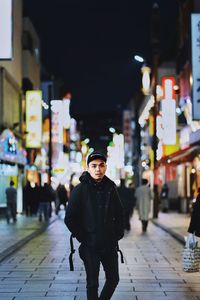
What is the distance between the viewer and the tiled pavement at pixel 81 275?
10.2m

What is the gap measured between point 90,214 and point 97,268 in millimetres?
612

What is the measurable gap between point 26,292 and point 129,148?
280 feet

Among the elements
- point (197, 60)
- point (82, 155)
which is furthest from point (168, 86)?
point (82, 155)

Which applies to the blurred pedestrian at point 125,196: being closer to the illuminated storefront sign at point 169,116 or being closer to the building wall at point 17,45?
the illuminated storefront sign at point 169,116

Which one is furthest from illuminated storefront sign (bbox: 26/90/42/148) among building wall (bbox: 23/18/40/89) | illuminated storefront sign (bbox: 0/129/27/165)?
illuminated storefront sign (bbox: 0/129/27/165)

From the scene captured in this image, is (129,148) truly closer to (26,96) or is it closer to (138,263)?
(26,96)

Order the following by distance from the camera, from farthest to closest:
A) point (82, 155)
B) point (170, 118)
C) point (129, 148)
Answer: point (82, 155)
point (129, 148)
point (170, 118)

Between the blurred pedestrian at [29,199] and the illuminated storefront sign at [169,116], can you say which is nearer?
the blurred pedestrian at [29,199]

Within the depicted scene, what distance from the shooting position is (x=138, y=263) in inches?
563

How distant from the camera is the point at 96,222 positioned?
7016 mm

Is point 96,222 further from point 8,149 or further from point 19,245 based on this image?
point 8,149

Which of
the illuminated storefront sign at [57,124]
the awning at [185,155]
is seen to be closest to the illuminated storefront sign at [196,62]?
the awning at [185,155]

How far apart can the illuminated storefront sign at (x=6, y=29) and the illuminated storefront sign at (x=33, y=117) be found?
26250 mm

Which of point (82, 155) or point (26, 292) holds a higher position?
point (82, 155)
